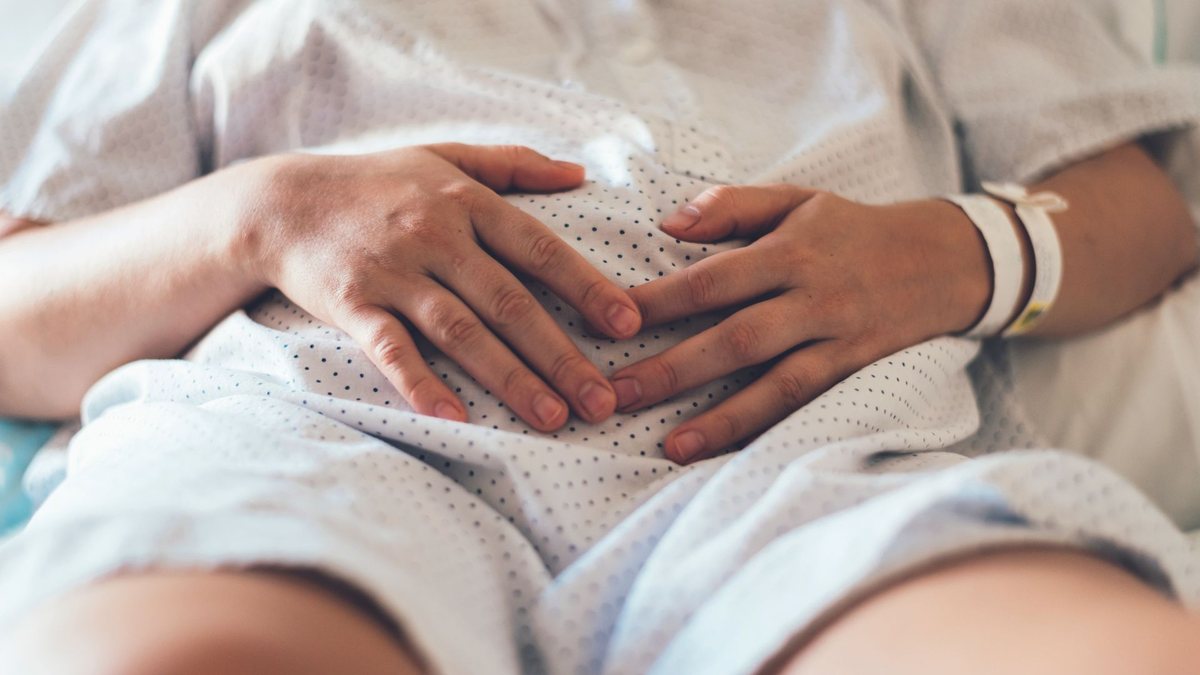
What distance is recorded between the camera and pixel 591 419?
59 centimetres

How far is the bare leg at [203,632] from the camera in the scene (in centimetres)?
36

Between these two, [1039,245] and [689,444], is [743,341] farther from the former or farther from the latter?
[1039,245]

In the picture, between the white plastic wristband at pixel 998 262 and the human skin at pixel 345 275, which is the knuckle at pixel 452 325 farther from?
the white plastic wristband at pixel 998 262

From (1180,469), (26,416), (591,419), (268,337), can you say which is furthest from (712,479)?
(26,416)

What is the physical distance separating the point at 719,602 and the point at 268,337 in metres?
0.38

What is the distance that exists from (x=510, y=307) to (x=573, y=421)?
3.4 inches

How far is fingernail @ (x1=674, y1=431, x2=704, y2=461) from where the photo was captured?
60 cm

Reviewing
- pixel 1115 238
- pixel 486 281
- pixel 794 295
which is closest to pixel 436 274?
pixel 486 281

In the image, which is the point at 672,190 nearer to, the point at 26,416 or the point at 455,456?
the point at 455,456

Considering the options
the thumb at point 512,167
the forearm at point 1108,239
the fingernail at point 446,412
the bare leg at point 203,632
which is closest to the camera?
the bare leg at point 203,632

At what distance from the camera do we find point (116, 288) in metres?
0.73

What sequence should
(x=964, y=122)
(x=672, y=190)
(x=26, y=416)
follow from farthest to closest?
(x=964, y=122) < (x=26, y=416) < (x=672, y=190)

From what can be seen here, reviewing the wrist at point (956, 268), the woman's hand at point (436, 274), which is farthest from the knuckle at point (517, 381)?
the wrist at point (956, 268)

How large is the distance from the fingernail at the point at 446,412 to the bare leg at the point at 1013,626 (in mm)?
257
